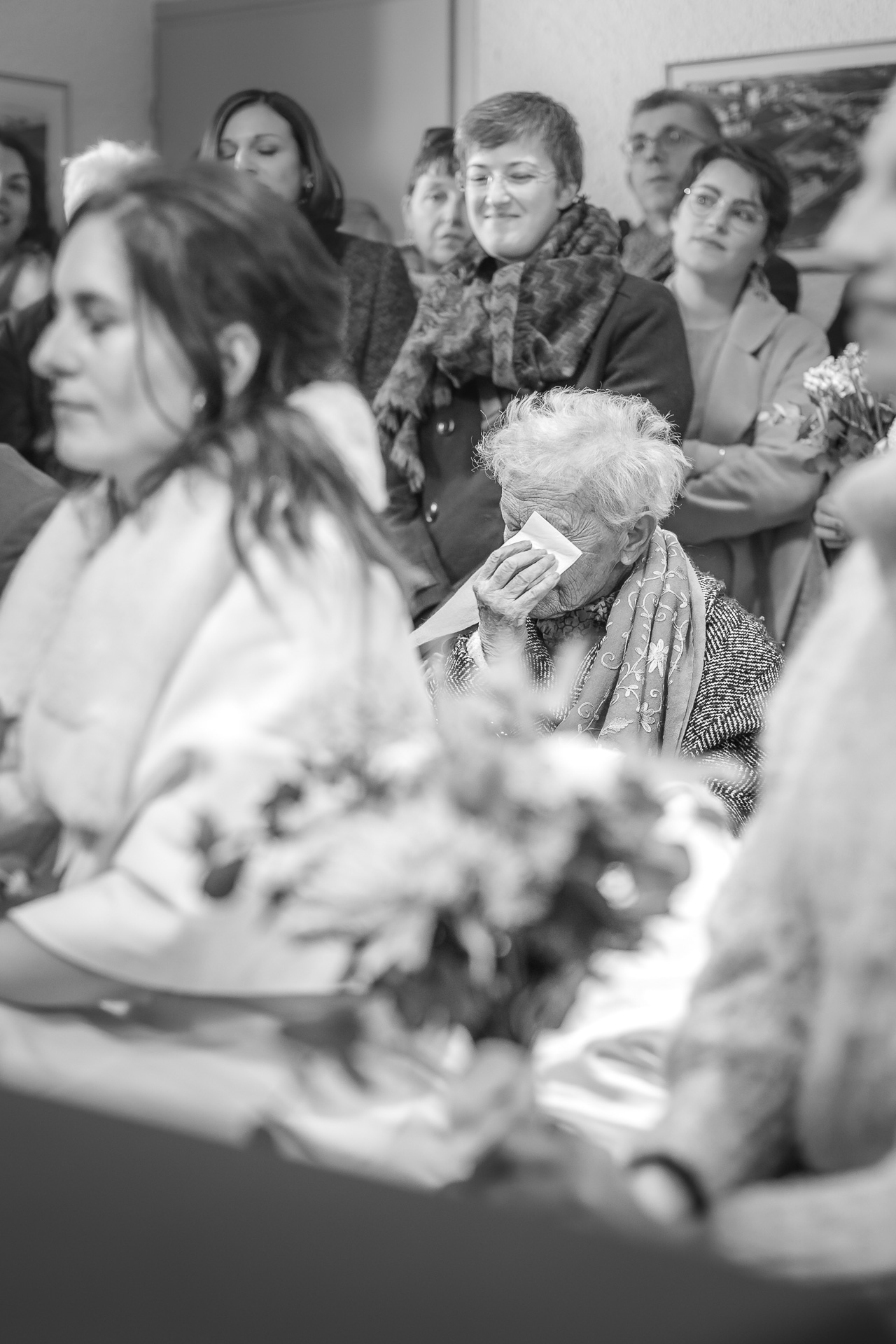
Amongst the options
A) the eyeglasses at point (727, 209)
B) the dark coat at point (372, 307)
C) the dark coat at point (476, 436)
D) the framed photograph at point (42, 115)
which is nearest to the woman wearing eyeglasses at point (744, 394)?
the eyeglasses at point (727, 209)

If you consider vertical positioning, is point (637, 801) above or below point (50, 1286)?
above

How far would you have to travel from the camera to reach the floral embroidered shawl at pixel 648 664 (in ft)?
8.19

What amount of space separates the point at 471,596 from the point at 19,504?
0.72m

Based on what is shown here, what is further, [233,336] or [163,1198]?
[233,336]

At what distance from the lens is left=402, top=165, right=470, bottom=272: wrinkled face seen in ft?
13.2

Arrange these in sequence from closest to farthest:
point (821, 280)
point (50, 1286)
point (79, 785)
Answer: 1. point (50, 1286)
2. point (79, 785)
3. point (821, 280)

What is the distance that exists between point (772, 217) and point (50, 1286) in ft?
10.0

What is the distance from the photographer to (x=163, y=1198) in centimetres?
87

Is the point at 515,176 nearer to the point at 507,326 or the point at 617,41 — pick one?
the point at 507,326

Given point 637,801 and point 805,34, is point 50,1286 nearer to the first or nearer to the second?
point 637,801

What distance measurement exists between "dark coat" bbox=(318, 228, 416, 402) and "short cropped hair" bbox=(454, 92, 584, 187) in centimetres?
33

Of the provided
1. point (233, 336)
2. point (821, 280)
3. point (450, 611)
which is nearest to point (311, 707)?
point (233, 336)

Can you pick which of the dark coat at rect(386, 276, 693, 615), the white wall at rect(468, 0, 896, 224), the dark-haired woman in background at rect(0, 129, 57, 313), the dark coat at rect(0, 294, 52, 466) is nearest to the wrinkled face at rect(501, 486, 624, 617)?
the dark coat at rect(386, 276, 693, 615)

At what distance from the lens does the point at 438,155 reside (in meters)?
4.03
